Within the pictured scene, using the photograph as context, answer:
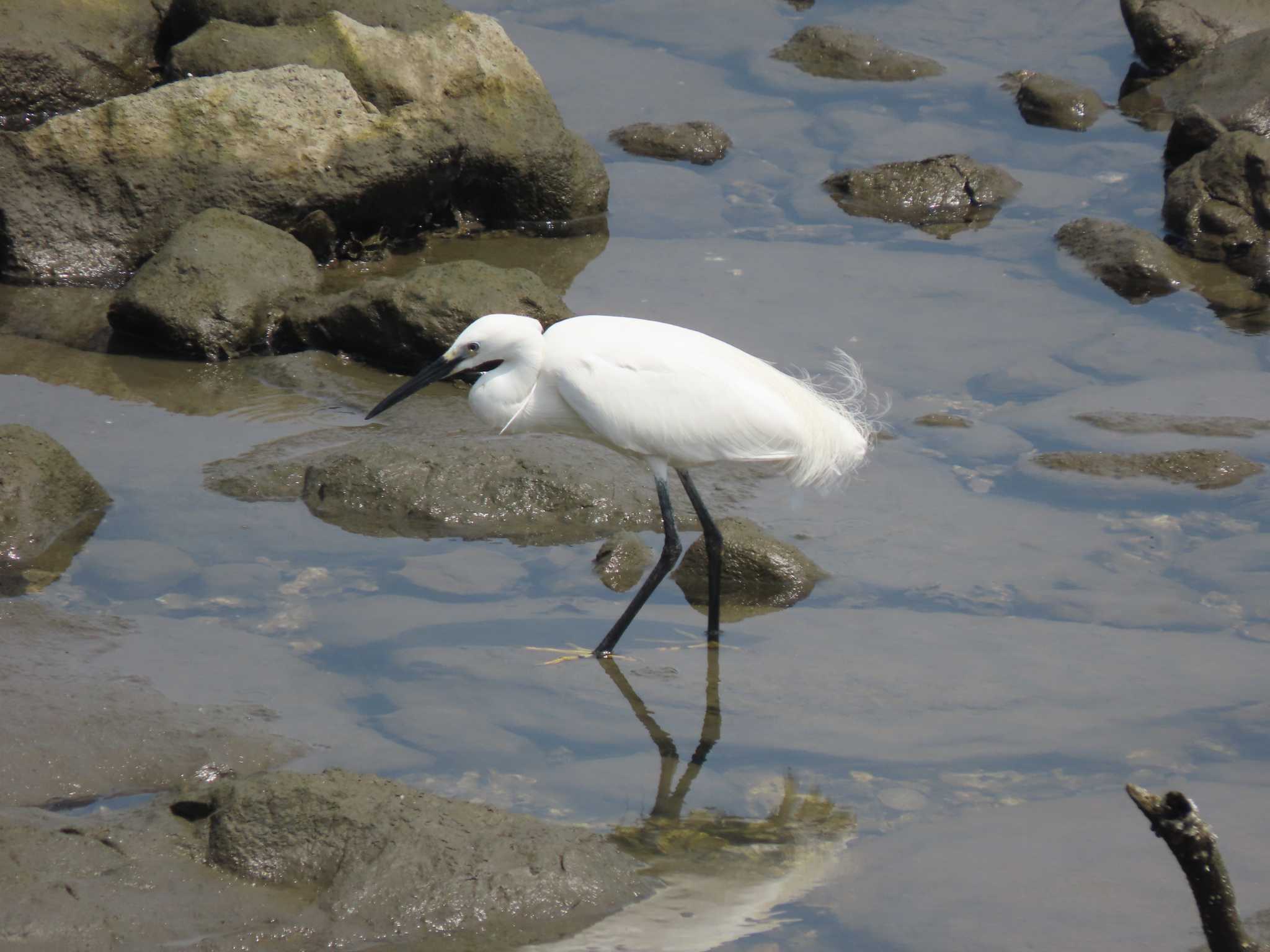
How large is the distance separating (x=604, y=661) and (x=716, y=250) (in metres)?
5.35

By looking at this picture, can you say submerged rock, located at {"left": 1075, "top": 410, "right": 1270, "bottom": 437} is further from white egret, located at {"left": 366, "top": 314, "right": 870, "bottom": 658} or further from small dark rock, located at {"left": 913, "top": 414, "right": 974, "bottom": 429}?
white egret, located at {"left": 366, "top": 314, "right": 870, "bottom": 658}

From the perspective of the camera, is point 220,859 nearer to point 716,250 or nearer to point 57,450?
point 57,450

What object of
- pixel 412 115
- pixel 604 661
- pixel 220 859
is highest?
pixel 412 115

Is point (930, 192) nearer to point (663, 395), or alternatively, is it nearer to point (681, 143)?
point (681, 143)

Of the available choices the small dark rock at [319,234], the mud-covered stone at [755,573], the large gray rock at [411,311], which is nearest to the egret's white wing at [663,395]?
the mud-covered stone at [755,573]

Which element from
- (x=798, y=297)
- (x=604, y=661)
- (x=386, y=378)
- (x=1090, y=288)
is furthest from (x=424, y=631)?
(x=1090, y=288)

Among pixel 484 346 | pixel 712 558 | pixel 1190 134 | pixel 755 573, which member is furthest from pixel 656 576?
pixel 1190 134

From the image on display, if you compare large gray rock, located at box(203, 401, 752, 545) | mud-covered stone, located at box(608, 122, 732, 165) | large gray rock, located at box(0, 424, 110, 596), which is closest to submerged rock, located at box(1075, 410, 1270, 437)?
large gray rock, located at box(203, 401, 752, 545)

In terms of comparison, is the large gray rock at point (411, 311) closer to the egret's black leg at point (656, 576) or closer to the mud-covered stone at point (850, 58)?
the egret's black leg at point (656, 576)

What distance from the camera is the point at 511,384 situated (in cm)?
593

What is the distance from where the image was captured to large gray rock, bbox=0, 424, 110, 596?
6.09 metres

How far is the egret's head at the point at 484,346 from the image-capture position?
5.81 metres

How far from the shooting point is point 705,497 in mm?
7375

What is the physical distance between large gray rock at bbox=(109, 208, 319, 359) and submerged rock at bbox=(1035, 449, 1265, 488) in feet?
14.9
